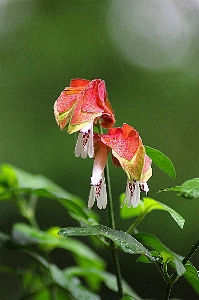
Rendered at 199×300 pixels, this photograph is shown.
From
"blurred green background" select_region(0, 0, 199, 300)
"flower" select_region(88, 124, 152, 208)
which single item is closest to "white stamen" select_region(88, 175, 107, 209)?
"flower" select_region(88, 124, 152, 208)

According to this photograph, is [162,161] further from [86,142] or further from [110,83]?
[110,83]

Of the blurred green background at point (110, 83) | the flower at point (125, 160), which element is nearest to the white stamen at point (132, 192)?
the flower at point (125, 160)

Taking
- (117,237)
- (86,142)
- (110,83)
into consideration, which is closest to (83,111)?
(86,142)

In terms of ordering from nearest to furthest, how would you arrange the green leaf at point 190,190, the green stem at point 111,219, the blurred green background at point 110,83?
the green leaf at point 190,190, the green stem at point 111,219, the blurred green background at point 110,83

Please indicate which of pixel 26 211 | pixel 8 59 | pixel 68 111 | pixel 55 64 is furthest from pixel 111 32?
pixel 68 111

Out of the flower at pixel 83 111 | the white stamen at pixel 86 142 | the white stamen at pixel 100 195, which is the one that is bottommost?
the white stamen at pixel 100 195

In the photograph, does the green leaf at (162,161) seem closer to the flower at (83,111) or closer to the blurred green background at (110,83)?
the flower at (83,111)
